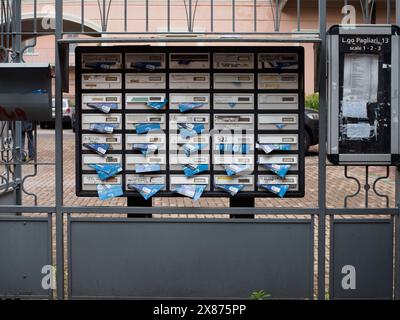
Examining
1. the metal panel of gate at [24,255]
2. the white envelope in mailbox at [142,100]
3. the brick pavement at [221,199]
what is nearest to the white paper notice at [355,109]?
the white envelope in mailbox at [142,100]

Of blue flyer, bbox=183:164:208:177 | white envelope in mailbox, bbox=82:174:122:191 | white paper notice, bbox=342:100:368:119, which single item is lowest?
white envelope in mailbox, bbox=82:174:122:191

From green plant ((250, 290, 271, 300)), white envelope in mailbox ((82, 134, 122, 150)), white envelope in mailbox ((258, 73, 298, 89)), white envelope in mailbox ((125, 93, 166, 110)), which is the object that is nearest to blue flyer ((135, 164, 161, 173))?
white envelope in mailbox ((82, 134, 122, 150))

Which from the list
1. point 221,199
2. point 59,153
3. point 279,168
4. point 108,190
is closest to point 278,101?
point 279,168

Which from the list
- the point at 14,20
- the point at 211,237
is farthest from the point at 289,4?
the point at 211,237

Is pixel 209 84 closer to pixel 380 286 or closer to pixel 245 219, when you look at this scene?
pixel 245 219

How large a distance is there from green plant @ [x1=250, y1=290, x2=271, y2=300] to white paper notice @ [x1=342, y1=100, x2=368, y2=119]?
151cm

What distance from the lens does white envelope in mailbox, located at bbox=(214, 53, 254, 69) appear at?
4617mm

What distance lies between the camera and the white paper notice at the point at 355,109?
4.50m

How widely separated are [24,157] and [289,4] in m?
14.8

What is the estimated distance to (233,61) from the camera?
4629 mm

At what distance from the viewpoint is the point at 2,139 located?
5.82 meters

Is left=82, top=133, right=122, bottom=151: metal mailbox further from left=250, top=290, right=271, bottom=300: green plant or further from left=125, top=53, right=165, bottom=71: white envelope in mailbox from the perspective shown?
left=250, top=290, right=271, bottom=300: green plant

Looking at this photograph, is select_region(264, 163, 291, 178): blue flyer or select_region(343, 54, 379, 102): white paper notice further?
select_region(264, 163, 291, 178): blue flyer

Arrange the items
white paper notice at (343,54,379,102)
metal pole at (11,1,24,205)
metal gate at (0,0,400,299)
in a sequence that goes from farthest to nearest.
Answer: metal pole at (11,1,24,205)
metal gate at (0,0,400,299)
white paper notice at (343,54,379,102)
